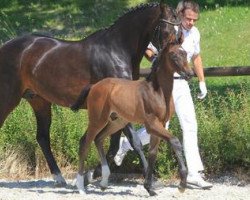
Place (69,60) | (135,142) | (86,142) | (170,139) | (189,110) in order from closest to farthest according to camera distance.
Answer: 1. (170,139)
2. (86,142)
3. (189,110)
4. (135,142)
5. (69,60)

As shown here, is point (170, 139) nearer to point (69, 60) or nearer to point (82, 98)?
point (82, 98)

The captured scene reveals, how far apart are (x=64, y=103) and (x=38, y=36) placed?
93 cm

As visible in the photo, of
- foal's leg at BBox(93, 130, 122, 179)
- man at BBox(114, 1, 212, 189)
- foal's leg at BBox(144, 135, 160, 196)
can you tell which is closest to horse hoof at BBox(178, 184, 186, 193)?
foal's leg at BBox(144, 135, 160, 196)

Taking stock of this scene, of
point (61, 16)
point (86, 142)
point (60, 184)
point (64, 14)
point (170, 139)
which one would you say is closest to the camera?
point (170, 139)

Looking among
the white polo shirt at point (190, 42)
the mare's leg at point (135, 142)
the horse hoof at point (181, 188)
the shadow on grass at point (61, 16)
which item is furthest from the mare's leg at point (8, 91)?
the shadow on grass at point (61, 16)

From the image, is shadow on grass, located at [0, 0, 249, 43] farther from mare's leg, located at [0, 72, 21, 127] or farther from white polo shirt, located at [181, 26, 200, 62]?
white polo shirt, located at [181, 26, 200, 62]

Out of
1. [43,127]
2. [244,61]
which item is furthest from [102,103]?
[244,61]

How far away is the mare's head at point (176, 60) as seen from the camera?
6.27 m

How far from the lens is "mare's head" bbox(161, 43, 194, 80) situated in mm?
6273

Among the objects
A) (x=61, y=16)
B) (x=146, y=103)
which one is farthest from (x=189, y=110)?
(x=61, y=16)

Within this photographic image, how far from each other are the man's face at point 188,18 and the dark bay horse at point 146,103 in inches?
28.6

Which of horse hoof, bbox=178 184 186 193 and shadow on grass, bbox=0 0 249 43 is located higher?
horse hoof, bbox=178 184 186 193

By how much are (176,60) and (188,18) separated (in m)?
0.90

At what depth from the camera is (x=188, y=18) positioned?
7062mm
